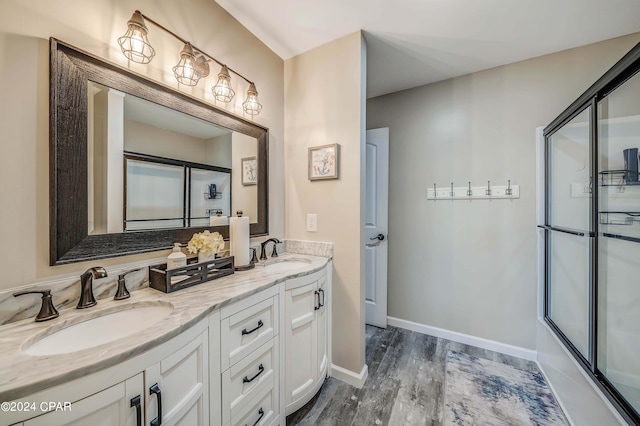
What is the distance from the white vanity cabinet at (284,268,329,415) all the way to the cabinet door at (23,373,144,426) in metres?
0.75

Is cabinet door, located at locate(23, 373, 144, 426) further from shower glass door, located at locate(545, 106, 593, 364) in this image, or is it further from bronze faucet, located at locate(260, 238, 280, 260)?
shower glass door, located at locate(545, 106, 593, 364)

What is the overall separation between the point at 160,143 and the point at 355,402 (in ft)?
6.41

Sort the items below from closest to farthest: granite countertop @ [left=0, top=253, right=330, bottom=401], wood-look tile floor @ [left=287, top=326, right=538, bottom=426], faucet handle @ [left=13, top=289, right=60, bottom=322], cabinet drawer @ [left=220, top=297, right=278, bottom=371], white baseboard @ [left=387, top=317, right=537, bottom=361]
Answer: granite countertop @ [left=0, top=253, right=330, bottom=401]
faucet handle @ [left=13, top=289, right=60, bottom=322]
cabinet drawer @ [left=220, top=297, right=278, bottom=371]
wood-look tile floor @ [left=287, top=326, right=538, bottom=426]
white baseboard @ [left=387, top=317, right=537, bottom=361]

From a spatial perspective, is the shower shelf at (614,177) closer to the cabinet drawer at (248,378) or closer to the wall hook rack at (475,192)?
the wall hook rack at (475,192)

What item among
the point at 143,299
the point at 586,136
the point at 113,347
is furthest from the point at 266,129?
the point at 586,136

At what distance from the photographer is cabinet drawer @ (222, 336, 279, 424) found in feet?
3.30

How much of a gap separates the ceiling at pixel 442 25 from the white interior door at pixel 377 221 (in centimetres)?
78

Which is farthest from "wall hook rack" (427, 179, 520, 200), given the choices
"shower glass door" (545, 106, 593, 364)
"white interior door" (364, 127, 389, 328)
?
"white interior door" (364, 127, 389, 328)

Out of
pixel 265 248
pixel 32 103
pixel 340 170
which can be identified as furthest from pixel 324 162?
pixel 32 103

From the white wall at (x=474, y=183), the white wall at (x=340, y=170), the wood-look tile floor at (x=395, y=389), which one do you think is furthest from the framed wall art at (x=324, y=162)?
the wood-look tile floor at (x=395, y=389)

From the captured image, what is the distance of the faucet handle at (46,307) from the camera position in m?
0.82

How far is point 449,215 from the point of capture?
233 cm

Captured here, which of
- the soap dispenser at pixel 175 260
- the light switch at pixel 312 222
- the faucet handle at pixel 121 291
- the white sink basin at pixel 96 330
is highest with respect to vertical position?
the light switch at pixel 312 222

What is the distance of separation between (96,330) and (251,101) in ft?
4.95
